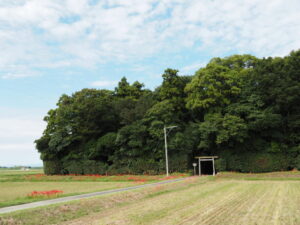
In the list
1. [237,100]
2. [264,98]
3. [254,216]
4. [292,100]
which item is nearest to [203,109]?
[237,100]

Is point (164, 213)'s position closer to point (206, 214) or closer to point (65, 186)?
point (206, 214)

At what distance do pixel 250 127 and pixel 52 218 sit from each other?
3144cm

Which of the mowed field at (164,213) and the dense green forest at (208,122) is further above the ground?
the dense green forest at (208,122)

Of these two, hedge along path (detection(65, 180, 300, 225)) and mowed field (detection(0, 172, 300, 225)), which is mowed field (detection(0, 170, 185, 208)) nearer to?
mowed field (detection(0, 172, 300, 225))

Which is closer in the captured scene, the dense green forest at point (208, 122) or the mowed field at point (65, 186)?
the mowed field at point (65, 186)

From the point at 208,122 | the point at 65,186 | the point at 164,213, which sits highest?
the point at 208,122

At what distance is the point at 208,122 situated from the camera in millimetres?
37344

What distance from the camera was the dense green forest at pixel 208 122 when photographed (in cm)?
3712

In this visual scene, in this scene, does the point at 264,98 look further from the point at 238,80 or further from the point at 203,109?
the point at 203,109

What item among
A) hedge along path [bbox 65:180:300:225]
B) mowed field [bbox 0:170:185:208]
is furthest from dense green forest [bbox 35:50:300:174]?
hedge along path [bbox 65:180:300:225]

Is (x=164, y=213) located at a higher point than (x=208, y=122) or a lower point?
lower

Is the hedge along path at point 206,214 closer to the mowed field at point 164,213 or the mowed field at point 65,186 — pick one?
the mowed field at point 164,213

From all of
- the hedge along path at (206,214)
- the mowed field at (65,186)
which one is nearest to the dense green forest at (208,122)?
the mowed field at (65,186)

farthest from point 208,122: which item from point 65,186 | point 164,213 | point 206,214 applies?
point 206,214
